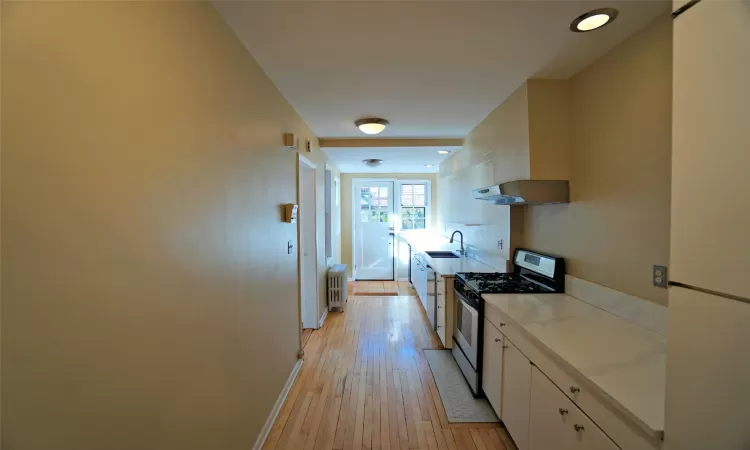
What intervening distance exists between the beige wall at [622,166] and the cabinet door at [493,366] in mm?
735

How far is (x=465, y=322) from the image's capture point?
113 inches

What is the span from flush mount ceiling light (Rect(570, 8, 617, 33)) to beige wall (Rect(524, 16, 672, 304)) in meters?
0.27

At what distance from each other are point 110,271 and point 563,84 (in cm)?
284

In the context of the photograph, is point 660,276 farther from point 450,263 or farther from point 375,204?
point 375,204

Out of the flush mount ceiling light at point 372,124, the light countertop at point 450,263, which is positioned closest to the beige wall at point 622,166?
the light countertop at point 450,263

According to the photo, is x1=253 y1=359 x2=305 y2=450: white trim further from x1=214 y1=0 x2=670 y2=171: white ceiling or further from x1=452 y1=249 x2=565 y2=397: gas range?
x1=214 y1=0 x2=670 y2=171: white ceiling

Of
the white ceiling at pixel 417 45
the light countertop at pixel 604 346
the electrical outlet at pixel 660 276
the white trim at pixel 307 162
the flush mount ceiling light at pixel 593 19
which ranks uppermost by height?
the white ceiling at pixel 417 45

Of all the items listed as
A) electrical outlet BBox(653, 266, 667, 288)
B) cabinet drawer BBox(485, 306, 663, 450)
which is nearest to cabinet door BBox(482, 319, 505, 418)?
cabinet drawer BBox(485, 306, 663, 450)

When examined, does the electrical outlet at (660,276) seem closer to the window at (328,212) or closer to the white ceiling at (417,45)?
the white ceiling at (417,45)

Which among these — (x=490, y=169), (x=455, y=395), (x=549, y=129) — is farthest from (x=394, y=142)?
(x=455, y=395)

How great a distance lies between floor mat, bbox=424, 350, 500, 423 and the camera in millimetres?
2404

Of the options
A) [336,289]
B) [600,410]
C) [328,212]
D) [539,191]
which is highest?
[539,191]

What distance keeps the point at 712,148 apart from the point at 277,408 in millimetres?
2749

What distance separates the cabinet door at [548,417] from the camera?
141 centimetres
